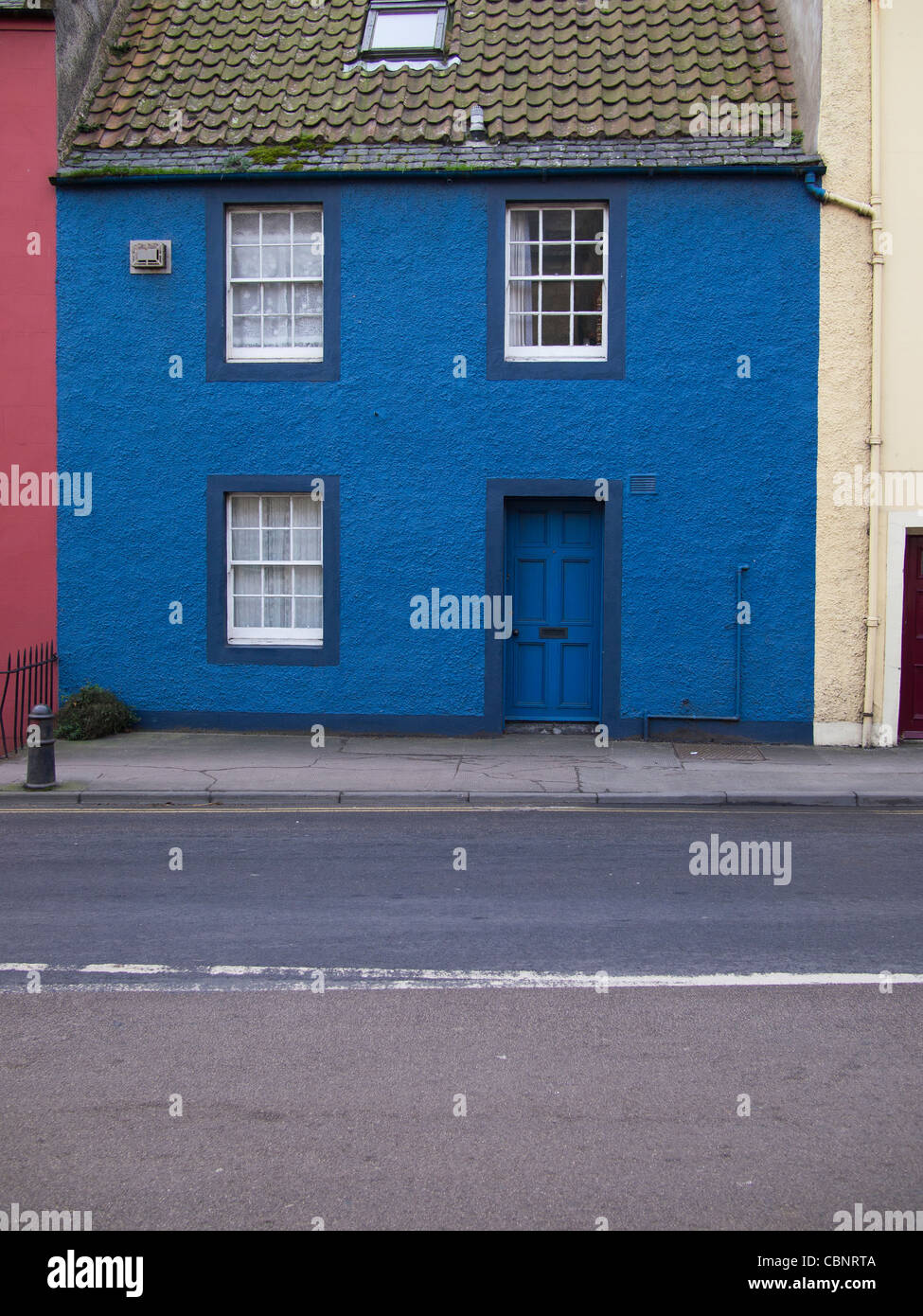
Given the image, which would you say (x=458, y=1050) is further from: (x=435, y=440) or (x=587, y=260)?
(x=587, y=260)

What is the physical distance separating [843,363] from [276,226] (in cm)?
666

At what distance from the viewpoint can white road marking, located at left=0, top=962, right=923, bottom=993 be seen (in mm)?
6117

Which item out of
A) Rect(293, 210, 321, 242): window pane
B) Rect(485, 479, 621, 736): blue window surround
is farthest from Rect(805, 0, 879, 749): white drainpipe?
Rect(293, 210, 321, 242): window pane

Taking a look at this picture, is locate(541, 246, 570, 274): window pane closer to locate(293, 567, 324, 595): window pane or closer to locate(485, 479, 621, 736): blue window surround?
locate(485, 479, 621, 736): blue window surround

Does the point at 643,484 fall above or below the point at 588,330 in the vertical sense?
below

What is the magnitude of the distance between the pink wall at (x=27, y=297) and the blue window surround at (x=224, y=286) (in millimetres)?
1934

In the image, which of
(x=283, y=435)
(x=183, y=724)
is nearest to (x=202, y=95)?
(x=283, y=435)

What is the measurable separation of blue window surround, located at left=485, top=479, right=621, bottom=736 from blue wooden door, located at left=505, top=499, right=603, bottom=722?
0.74ft

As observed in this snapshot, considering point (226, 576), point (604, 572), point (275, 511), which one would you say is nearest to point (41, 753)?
point (226, 576)

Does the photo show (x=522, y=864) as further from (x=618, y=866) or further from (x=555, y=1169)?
(x=555, y=1169)

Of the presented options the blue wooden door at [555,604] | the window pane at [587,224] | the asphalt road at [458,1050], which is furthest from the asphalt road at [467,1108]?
the window pane at [587,224]

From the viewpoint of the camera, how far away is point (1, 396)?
47.8 ft

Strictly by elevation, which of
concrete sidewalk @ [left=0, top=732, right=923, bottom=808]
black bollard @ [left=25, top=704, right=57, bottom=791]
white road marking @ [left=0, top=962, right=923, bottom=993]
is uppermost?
black bollard @ [left=25, top=704, right=57, bottom=791]

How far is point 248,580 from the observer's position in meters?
14.7
